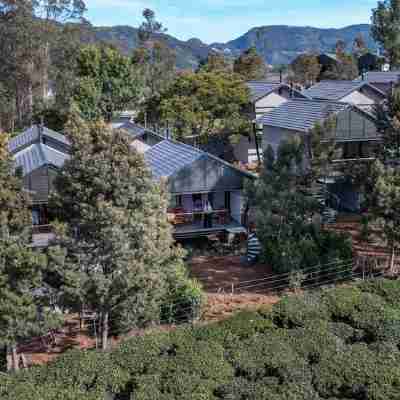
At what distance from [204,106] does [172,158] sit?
14.9 metres

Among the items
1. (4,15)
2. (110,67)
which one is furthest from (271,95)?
(4,15)

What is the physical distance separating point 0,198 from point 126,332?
19.1 feet

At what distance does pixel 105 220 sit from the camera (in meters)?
14.6

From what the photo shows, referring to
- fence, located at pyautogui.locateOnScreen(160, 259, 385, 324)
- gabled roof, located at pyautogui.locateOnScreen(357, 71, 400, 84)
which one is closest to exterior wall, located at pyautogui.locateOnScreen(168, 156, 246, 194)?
fence, located at pyautogui.locateOnScreen(160, 259, 385, 324)

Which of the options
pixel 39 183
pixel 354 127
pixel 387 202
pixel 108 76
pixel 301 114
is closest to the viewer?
pixel 387 202

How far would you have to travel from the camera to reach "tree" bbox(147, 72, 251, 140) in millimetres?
40156

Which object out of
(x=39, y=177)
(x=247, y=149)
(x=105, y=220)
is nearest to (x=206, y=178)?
(x=39, y=177)

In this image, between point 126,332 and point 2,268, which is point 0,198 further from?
point 126,332

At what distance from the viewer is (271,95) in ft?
163

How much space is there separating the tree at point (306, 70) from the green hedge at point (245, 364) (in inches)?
2671

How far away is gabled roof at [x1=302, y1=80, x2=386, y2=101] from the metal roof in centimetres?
2619

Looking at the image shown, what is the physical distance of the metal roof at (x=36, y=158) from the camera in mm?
23922

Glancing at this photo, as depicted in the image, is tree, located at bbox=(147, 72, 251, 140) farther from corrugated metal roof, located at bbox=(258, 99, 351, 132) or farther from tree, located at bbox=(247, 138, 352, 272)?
tree, located at bbox=(247, 138, 352, 272)

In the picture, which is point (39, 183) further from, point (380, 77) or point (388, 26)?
point (388, 26)
